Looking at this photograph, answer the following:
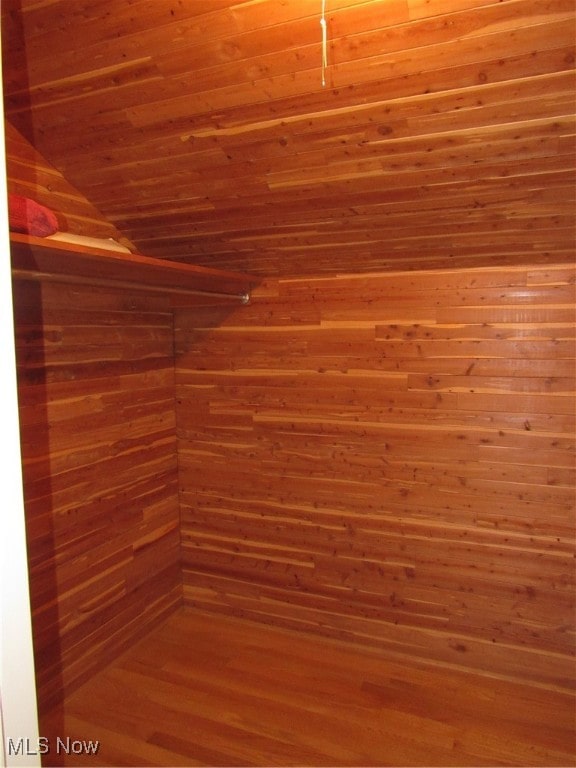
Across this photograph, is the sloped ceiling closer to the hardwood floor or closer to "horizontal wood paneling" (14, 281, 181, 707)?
"horizontal wood paneling" (14, 281, 181, 707)

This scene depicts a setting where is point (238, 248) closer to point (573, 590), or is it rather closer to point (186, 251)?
point (186, 251)

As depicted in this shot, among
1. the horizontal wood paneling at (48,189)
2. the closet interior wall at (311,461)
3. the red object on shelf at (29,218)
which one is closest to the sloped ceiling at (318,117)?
the horizontal wood paneling at (48,189)

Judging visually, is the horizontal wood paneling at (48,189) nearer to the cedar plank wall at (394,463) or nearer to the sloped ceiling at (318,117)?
the sloped ceiling at (318,117)


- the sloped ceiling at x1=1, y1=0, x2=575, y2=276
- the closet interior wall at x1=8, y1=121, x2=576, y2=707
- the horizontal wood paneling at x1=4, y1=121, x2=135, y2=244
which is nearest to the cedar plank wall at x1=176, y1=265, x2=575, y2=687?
the closet interior wall at x1=8, y1=121, x2=576, y2=707

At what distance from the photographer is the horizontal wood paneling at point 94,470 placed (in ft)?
6.93

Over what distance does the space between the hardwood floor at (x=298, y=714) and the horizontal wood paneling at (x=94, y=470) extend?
0.80ft

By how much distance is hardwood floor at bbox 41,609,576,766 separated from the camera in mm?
1964

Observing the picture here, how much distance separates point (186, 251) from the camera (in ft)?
8.53

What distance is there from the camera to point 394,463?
98.5 inches

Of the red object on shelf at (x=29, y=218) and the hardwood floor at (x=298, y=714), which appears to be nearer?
the red object on shelf at (x=29, y=218)

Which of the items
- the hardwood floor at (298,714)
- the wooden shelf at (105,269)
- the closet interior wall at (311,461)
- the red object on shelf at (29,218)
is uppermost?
the red object on shelf at (29,218)

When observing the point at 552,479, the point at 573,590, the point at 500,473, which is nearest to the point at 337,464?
the point at 500,473

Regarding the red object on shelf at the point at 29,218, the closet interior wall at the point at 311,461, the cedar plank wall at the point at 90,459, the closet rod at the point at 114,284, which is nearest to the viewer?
the red object on shelf at the point at 29,218

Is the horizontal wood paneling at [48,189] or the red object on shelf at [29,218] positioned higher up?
the horizontal wood paneling at [48,189]
